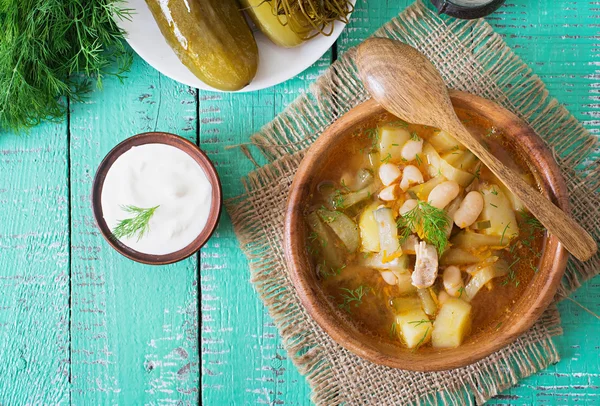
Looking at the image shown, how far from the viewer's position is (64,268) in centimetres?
171

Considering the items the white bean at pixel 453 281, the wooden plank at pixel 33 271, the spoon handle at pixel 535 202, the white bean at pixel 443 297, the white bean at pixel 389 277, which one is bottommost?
the wooden plank at pixel 33 271

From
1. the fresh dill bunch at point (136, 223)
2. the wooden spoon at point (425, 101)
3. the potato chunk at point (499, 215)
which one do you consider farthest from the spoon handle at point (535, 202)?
the fresh dill bunch at point (136, 223)

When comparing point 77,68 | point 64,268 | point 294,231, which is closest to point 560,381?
point 294,231

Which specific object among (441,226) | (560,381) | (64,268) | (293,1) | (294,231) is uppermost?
(293,1)

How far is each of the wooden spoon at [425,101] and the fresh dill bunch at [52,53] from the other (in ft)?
2.27

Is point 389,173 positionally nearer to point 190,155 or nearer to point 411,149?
point 411,149

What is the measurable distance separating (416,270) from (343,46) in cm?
65

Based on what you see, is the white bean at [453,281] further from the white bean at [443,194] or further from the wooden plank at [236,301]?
the wooden plank at [236,301]

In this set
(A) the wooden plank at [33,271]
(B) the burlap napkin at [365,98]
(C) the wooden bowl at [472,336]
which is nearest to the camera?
(C) the wooden bowl at [472,336]

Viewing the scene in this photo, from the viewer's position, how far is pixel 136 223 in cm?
151

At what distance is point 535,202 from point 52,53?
124cm

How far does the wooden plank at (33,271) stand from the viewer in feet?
5.62

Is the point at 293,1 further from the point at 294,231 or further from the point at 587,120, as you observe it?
the point at 587,120

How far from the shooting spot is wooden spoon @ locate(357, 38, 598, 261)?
1272mm
